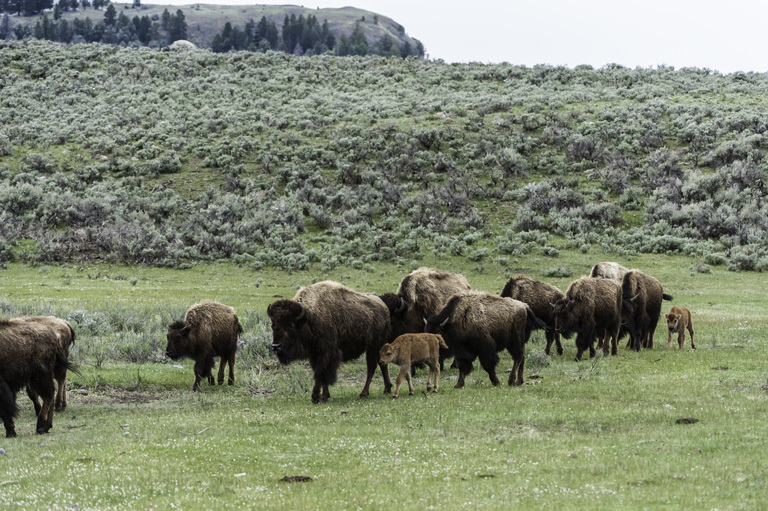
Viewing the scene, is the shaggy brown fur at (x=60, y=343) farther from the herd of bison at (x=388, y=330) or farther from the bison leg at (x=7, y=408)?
the bison leg at (x=7, y=408)

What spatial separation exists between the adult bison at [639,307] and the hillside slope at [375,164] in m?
17.2

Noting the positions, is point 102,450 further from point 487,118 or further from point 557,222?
point 487,118

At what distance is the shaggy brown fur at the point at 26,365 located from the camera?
1175 centimetres

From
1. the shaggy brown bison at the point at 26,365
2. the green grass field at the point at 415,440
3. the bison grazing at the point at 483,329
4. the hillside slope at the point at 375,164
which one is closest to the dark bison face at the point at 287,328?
the green grass field at the point at 415,440

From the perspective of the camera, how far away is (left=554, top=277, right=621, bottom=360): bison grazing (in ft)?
60.1

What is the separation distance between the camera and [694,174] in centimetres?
4888

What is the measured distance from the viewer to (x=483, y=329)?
14656mm

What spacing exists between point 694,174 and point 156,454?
46.8 meters

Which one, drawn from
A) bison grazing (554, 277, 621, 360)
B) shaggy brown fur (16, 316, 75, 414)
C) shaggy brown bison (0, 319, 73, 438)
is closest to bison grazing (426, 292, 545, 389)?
bison grazing (554, 277, 621, 360)

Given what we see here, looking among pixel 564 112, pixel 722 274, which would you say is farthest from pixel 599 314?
pixel 564 112

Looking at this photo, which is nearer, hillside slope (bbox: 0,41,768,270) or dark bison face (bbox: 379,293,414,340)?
dark bison face (bbox: 379,293,414,340)

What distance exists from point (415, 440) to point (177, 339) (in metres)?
8.52

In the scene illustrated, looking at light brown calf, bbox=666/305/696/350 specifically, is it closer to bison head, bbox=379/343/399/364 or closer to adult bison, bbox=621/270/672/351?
adult bison, bbox=621/270/672/351

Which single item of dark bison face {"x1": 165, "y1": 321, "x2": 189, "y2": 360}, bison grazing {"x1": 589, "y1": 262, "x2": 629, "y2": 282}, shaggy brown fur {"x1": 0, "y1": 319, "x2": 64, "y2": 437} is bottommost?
dark bison face {"x1": 165, "y1": 321, "x2": 189, "y2": 360}
